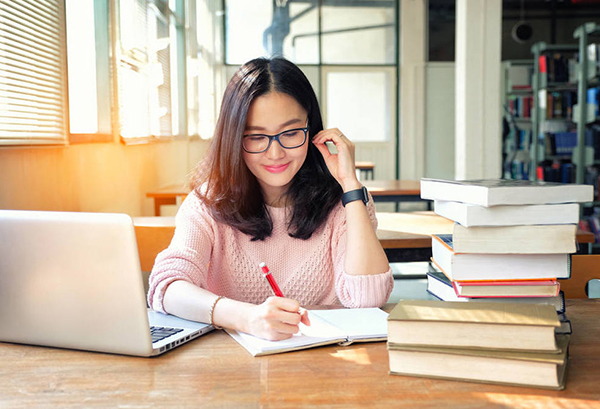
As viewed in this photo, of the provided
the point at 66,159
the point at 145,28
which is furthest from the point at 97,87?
the point at 145,28

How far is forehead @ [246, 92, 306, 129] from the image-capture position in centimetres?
149

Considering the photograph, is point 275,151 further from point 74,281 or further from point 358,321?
point 74,281

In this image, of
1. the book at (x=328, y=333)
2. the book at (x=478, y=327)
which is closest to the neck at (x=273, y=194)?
the book at (x=328, y=333)

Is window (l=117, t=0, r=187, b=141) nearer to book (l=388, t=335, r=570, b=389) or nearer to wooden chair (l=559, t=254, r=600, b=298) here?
wooden chair (l=559, t=254, r=600, b=298)

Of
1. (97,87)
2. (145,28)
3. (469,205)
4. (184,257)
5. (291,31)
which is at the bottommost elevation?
(184,257)

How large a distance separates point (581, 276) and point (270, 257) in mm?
780

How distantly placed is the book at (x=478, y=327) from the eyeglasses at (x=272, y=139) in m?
0.68

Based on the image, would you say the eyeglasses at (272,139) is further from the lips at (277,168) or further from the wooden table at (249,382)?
the wooden table at (249,382)

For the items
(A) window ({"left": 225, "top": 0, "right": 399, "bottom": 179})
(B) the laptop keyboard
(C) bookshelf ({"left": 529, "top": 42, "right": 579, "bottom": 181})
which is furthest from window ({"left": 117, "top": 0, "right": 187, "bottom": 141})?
(C) bookshelf ({"left": 529, "top": 42, "right": 579, "bottom": 181})

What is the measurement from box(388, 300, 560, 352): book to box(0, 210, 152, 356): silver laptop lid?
1.31 feet

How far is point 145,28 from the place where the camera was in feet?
14.9

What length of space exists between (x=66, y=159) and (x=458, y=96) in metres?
3.30

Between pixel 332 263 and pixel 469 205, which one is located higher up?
pixel 469 205

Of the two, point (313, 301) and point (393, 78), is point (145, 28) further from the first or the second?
point (393, 78)
